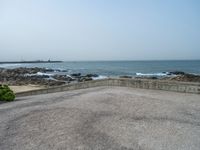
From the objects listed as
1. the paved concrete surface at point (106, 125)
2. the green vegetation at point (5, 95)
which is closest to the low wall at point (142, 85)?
the paved concrete surface at point (106, 125)

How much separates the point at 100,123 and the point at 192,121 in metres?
2.43

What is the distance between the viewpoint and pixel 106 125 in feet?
21.8

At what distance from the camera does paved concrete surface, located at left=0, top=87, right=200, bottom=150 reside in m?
5.50

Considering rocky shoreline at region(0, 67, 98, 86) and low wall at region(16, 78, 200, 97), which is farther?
rocky shoreline at region(0, 67, 98, 86)

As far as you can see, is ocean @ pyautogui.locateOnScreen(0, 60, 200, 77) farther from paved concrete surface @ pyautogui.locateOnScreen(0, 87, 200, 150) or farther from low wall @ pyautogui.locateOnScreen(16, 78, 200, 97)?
paved concrete surface @ pyautogui.locateOnScreen(0, 87, 200, 150)

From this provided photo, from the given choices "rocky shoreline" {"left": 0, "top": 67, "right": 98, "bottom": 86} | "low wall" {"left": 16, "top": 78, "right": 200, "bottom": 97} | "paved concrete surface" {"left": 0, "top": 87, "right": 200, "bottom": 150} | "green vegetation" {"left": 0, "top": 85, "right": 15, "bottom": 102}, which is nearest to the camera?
"paved concrete surface" {"left": 0, "top": 87, "right": 200, "bottom": 150}

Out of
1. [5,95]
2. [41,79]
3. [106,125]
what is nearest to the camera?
[106,125]

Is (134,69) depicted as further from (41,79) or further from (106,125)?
(106,125)

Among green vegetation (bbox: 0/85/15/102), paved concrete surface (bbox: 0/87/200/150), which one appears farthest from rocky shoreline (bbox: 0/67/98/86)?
paved concrete surface (bbox: 0/87/200/150)

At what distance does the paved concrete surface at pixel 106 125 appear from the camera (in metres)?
5.50

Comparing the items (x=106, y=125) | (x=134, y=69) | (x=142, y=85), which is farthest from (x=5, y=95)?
(x=134, y=69)

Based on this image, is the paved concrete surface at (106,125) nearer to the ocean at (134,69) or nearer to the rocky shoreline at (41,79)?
the rocky shoreline at (41,79)

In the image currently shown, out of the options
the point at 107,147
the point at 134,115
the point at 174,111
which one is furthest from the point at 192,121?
the point at 107,147

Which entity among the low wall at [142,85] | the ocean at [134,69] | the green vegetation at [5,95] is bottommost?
the ocean at [134,69]
